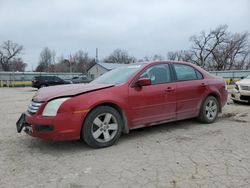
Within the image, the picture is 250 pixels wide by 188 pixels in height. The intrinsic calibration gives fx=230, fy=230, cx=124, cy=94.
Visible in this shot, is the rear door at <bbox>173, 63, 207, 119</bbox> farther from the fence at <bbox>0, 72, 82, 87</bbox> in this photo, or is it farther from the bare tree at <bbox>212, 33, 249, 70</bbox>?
the bare tree at <bbox>212, 33, 249, 70</bbox>

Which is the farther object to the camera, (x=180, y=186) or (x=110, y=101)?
(x=110, y=101)

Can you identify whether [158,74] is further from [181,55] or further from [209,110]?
[181,55]

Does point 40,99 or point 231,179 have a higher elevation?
point 40,99

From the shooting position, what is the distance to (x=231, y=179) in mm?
2777

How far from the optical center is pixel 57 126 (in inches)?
142

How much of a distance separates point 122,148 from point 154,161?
0.77 m

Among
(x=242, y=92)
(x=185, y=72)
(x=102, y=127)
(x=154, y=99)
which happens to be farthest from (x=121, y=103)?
(x=242, y=92)

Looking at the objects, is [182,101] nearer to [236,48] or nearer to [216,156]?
[216,156]

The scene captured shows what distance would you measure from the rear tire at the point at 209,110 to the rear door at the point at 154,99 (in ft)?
3.16

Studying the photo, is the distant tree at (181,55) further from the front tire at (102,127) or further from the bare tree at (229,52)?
the front tire at (102,127)

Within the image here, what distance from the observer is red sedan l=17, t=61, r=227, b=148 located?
367cm

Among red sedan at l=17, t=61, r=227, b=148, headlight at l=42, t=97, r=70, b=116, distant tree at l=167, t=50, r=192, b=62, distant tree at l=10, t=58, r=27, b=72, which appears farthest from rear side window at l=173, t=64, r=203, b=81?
distant tree at l=10, t=58, r=27, b=72

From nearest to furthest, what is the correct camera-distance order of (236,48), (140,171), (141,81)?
(140,171) → (141,81) → (236,48)

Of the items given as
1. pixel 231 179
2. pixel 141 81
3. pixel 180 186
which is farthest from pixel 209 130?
pixel 180 186
